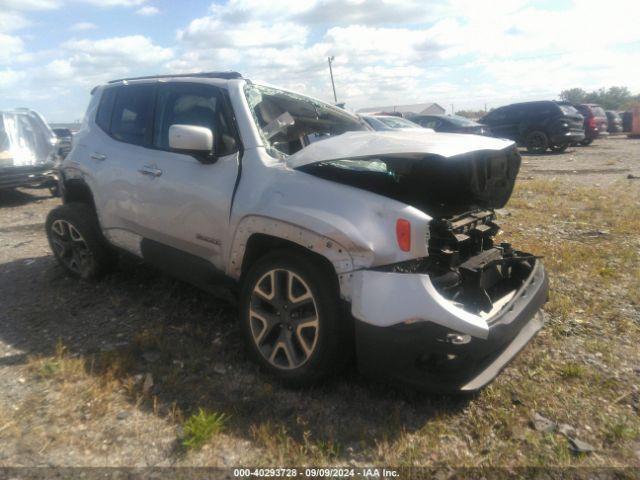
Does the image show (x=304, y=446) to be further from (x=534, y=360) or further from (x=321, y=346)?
(x=534, y=360)

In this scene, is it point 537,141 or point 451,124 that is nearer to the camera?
point 451,124

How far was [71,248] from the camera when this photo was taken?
4492 mm

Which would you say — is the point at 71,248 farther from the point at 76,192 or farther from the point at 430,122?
the point at 430,122

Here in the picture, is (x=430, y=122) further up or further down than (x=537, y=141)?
Result: further up

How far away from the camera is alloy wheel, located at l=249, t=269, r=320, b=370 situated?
2.66 metres

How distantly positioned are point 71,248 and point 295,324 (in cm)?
280

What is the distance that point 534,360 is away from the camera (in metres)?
3.14

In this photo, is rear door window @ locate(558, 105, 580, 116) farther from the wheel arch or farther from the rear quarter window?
the wheel arch

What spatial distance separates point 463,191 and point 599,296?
6.69ft

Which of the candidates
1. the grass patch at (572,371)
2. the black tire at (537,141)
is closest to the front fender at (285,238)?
the grass patch at (572,371)

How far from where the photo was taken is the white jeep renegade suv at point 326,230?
2.37 m

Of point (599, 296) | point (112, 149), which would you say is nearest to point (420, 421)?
point (599, 296)

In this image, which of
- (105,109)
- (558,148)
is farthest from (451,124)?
(105,109)

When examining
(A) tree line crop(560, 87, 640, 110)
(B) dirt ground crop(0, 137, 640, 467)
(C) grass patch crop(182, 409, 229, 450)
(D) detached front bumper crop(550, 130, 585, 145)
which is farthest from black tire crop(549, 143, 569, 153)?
(A) tree line crop(560, 87, 640, 110)
